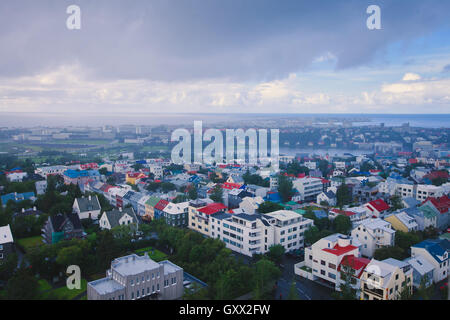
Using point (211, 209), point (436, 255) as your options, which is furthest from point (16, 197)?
point (436, 255)

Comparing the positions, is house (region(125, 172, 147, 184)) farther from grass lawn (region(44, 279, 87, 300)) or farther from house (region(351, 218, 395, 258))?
house (region(351, 218, 395, 258))

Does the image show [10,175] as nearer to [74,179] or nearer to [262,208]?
[74,179]

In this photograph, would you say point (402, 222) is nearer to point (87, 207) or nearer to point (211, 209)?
point (211, 209)

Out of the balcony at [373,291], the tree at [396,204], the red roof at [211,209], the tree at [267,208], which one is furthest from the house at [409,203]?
the balcony at [373,291]

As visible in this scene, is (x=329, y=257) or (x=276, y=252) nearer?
Result: (x=329, y=257)
